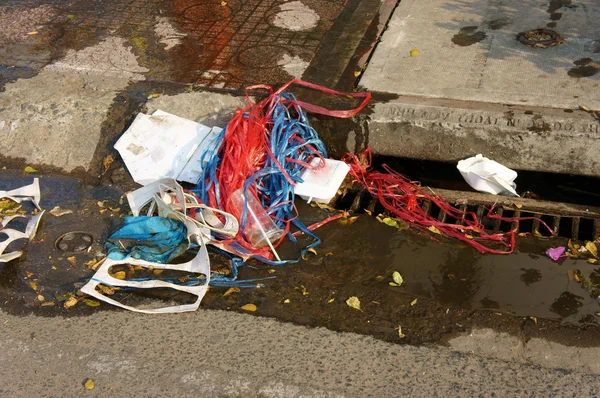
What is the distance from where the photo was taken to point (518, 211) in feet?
12.9

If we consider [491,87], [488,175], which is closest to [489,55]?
[491,87]

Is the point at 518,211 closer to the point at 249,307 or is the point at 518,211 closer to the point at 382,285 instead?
the point at 382,285

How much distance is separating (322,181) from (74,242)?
5.07 ft

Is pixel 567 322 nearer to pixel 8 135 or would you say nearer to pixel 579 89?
pixel 579 89

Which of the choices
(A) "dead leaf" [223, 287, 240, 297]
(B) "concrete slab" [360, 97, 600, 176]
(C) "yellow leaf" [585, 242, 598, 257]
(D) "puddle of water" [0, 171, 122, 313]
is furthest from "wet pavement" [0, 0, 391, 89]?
(C) "yellow leaf" [585, 242, 598, 257]

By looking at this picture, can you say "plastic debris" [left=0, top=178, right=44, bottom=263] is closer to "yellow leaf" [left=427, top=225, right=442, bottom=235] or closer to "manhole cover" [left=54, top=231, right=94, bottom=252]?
"manhole cover" [left=54, top=231, right=94, bottom=252]

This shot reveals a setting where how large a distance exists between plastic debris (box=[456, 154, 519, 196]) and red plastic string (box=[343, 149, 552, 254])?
18cm

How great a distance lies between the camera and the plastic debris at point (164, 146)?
4.28 metres

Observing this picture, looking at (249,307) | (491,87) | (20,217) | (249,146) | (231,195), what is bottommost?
(20,217)

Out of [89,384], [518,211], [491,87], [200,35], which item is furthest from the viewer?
[200,35]

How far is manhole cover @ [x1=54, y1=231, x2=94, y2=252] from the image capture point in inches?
151

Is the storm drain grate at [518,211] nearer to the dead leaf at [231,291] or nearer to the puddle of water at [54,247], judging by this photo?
the dead leaf at [231,291]

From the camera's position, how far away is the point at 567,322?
10.3 ft

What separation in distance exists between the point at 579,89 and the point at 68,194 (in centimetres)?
343
